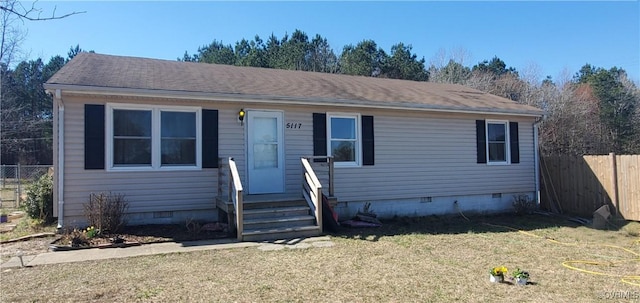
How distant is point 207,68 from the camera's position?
11.0 meters

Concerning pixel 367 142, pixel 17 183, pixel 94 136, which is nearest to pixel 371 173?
pixel 367 142

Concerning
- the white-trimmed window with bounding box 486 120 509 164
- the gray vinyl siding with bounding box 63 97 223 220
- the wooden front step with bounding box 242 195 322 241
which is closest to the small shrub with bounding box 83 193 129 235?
the gray vinyl siding with bounding box 63 97 223 220

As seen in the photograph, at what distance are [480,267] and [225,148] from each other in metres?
5.56

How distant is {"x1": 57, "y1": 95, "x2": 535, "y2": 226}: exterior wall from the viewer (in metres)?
7.67

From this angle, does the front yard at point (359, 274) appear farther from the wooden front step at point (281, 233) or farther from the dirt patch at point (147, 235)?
the dirt patch at point (147, 235)

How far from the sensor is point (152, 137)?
810 centimetres

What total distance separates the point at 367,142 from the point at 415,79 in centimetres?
2023

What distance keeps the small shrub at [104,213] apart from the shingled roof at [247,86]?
6.64 feet

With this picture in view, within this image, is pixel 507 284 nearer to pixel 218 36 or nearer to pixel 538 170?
pixel 538 170

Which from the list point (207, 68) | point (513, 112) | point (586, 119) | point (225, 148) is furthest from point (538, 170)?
point (586, 119)

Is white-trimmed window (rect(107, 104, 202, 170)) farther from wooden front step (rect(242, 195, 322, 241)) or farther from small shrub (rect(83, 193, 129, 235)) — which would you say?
wooden front step (rect(242, 195, 322, 241))

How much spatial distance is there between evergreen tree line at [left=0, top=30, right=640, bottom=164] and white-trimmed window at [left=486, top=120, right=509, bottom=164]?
12.9m

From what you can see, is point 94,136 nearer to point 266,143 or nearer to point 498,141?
point 266,143

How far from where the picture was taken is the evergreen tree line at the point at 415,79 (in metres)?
24.7
